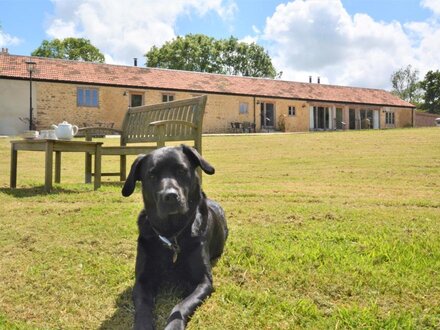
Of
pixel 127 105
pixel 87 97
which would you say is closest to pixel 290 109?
pixel 127 105

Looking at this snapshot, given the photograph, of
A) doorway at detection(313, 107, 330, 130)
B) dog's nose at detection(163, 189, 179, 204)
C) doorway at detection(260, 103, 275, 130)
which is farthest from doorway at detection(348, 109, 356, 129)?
dog's nose at detection(163, 189, 179, 204)

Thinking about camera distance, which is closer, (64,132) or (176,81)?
(64,132)

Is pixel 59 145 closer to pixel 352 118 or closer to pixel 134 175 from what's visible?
pixel 134 175

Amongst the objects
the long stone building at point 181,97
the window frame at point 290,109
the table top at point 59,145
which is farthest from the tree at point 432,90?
the table top at point 59,145

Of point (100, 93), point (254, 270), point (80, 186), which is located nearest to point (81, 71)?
point (100, 93)

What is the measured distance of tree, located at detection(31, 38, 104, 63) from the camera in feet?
178

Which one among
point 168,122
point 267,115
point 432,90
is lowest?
point 168,122

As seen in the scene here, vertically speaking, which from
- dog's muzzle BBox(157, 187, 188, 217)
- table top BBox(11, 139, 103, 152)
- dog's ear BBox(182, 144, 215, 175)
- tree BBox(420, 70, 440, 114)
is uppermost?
tree BBox(420, 70, 440, 114)

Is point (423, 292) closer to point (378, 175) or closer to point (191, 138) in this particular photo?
point (191, 138)

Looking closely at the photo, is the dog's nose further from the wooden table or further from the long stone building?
the long stone building

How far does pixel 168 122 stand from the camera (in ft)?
20.0

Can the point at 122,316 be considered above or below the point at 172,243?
below

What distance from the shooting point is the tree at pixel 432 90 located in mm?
52562

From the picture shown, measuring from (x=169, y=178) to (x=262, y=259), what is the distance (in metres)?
1.08
